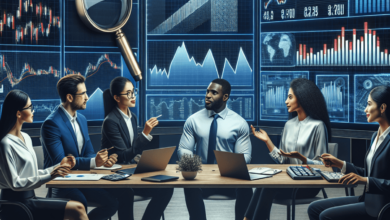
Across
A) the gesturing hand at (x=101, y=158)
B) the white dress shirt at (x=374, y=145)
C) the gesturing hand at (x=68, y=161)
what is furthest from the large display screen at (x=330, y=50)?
the gesturing hand at (x=68, y=161)

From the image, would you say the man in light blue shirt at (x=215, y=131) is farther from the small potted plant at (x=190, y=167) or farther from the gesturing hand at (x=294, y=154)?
the small potted plant at (x=190, y=167)

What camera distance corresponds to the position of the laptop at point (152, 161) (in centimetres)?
272

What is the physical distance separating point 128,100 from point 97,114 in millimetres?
1412

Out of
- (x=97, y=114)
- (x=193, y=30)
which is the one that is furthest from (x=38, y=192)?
(x=193, y=30)

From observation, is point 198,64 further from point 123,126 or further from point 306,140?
point 306,140

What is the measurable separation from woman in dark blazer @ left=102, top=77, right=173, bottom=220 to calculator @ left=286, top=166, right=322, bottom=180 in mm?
1014

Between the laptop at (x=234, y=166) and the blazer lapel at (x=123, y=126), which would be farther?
the blazer lapel at (x=123, y=126)

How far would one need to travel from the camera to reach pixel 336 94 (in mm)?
4527

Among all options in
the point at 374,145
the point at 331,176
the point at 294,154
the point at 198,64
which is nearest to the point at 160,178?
the point at 294,154

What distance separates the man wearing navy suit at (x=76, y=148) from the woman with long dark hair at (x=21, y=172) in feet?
0.97

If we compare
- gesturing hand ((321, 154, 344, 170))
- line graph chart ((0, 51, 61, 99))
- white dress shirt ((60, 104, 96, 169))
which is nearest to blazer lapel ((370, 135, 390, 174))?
gesturing hand ((321, 154, 344, 170))

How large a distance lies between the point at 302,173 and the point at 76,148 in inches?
65.4

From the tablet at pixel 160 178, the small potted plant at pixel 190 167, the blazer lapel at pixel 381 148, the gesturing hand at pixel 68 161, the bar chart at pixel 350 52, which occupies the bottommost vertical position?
the tablet at pixel 160 178

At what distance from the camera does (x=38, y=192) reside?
486 centimetres
